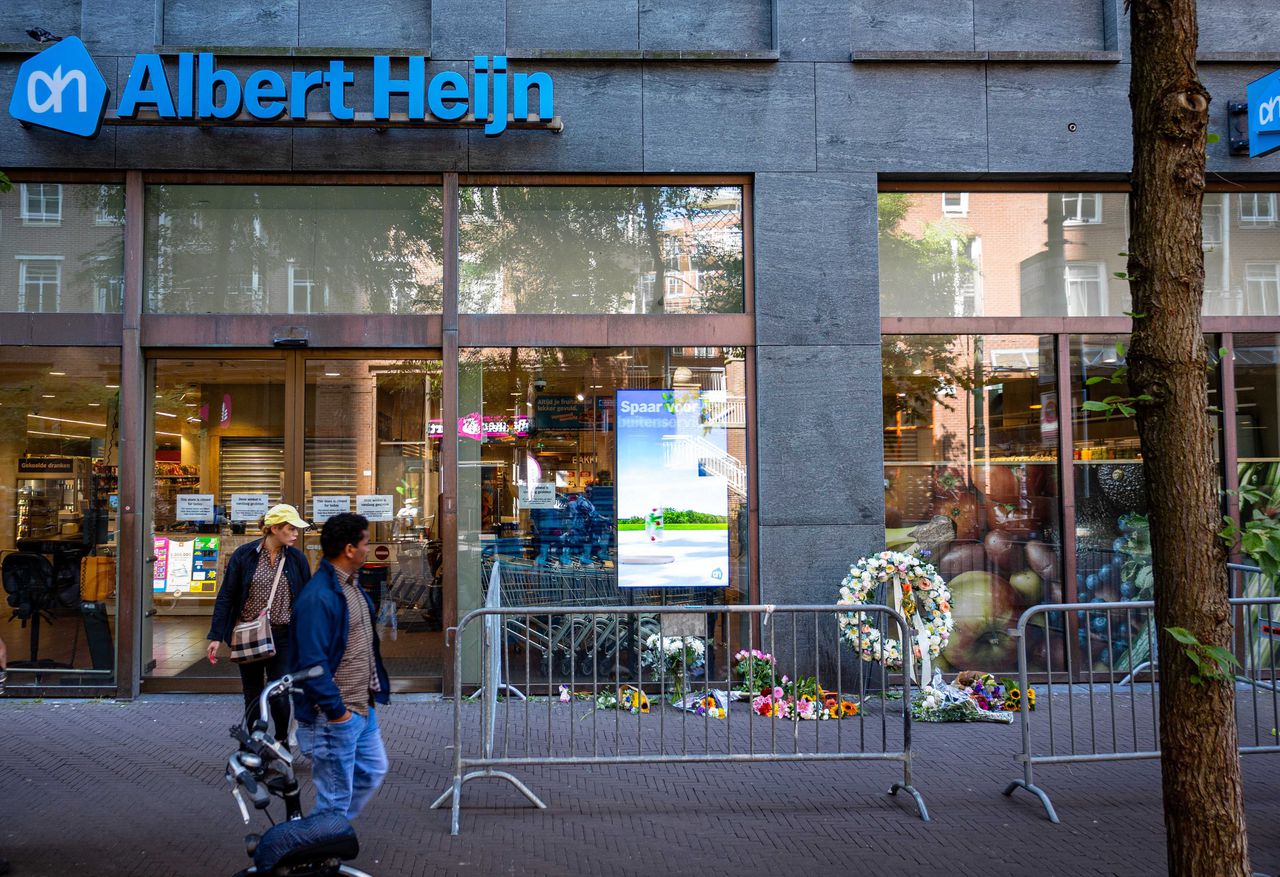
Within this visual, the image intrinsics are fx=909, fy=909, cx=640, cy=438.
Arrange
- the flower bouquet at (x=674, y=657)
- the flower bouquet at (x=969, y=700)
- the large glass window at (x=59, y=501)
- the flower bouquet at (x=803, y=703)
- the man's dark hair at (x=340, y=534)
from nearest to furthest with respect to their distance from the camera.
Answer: the man's dark hair at (x=340, y=534) → the flower bouquet at (x=803, y=703) → the flower bouquet at (x=969, y=700) → the flower bouquet at (x=674, y=657) → the large glass window at (x=59, y=501)

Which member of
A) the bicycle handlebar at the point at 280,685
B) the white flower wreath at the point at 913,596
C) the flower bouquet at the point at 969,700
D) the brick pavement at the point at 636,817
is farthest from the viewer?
the white flower wreath at the point at 913,596

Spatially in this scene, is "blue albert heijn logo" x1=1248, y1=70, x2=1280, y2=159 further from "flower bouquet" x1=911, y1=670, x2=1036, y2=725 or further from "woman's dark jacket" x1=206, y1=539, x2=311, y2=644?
"woman's dark jacket" x1=206, y1=539, x2=311, y2=644

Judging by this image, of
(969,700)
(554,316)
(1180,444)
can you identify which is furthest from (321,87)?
(969,700)

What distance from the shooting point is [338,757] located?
4.50 meters

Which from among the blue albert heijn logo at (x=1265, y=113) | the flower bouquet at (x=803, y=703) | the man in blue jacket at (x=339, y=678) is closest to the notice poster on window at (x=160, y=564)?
the man in blue jacket at (x=339, y=678)

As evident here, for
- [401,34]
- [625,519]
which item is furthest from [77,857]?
[401,34]

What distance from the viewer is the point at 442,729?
7473 mm

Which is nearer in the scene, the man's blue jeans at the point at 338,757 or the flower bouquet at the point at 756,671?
the man's blue jeans at the point at 338,757

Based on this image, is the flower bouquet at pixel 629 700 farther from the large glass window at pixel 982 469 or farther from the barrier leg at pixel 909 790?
the large glass window at pixel 982 469

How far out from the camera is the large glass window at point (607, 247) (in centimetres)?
873

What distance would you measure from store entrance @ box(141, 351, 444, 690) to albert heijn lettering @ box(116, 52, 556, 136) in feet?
7.22

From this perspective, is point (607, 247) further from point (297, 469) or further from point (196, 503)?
point (196, 503)

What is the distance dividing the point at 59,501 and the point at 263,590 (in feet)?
12.7

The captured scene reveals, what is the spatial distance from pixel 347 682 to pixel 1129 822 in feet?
15.2
